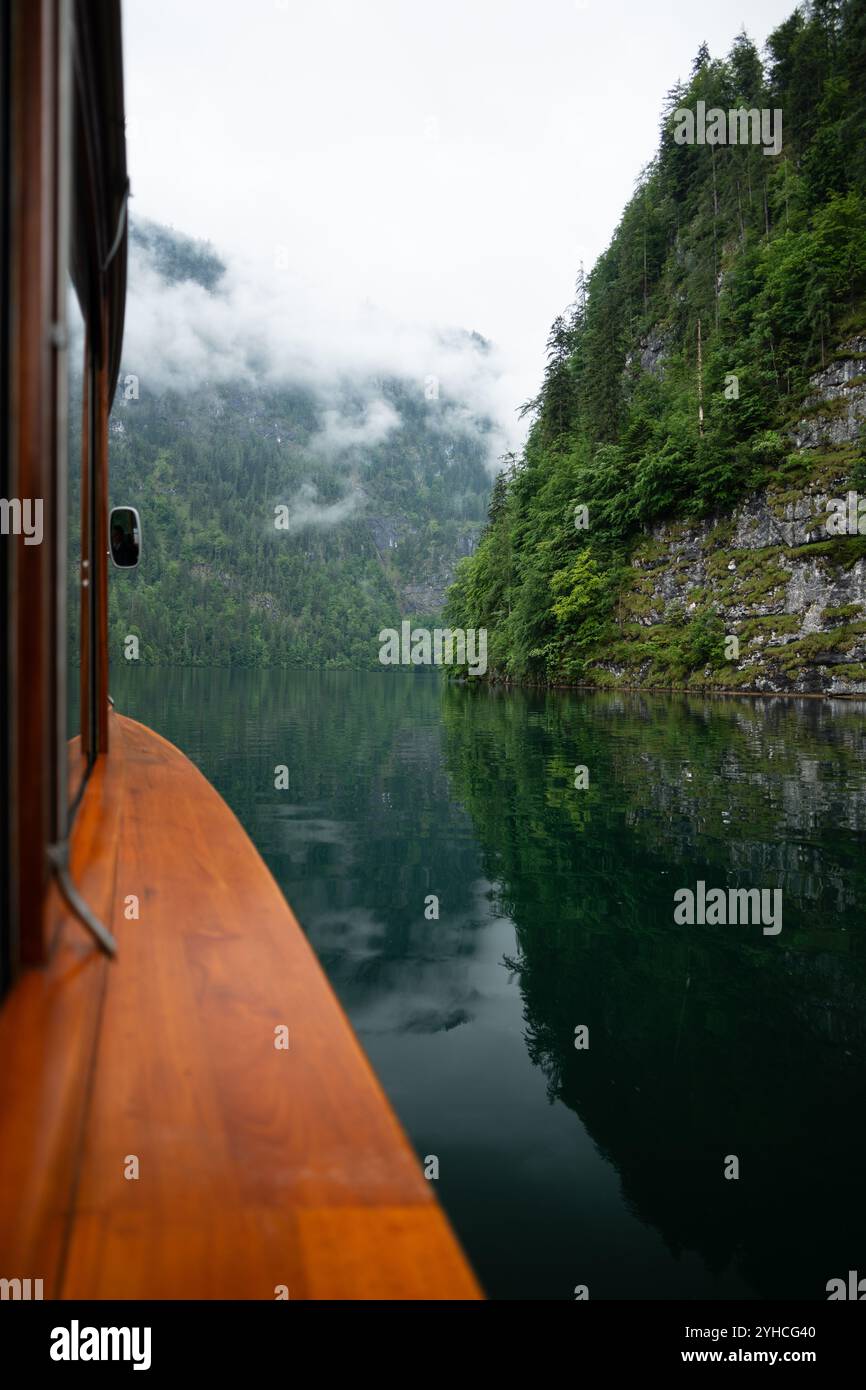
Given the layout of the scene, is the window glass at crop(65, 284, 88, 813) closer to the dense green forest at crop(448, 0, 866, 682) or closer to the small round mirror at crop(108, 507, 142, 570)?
the small round mirror at crop(108, 507, 142, 570)

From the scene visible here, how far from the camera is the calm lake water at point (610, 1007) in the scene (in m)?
2.01

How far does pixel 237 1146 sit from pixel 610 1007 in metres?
2.60

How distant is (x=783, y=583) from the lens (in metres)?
24.0

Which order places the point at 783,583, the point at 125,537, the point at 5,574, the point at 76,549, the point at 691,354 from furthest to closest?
the point at 691,354 → the point at 783,583 → the point at 125,537 → the point at 76,549 → the point at 5,574

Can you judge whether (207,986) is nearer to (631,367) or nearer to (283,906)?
(283,906)

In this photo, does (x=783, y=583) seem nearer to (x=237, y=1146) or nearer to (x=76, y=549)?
(x=76, y=549)

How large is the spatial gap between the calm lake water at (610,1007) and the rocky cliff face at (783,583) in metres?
16.1

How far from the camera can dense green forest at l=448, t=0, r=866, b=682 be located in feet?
87.8

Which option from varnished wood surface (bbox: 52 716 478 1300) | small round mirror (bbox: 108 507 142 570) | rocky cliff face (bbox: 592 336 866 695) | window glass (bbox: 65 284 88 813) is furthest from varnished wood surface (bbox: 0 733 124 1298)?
rocky cliff face (bbox: 592 336 866 695)

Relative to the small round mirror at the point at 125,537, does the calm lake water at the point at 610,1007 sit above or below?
below

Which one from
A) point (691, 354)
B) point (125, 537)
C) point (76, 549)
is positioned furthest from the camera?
point (691, 354)

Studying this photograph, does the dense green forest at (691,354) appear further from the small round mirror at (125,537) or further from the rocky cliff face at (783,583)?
the small round mirror at (125,537)

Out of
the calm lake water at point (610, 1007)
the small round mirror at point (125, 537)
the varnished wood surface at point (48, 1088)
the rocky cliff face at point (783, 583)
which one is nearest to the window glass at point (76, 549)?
the small round mirror at point (125, 537)

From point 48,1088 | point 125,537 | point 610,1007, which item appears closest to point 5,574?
point 48,1088
